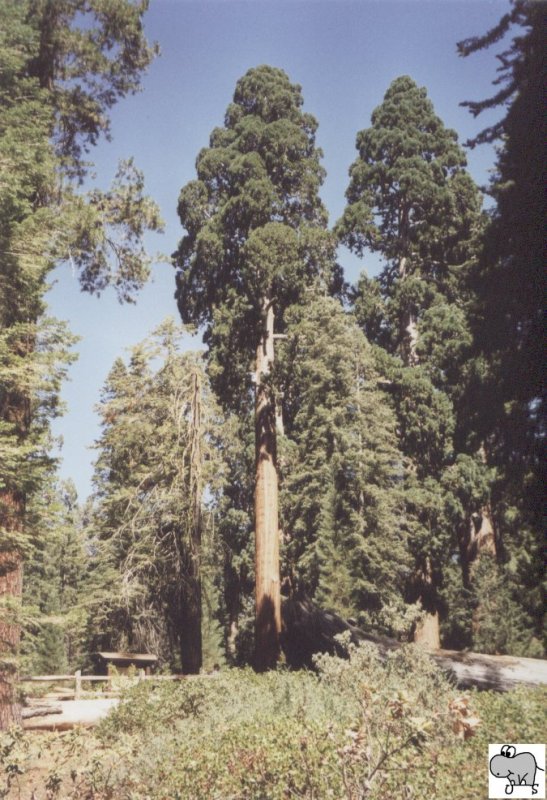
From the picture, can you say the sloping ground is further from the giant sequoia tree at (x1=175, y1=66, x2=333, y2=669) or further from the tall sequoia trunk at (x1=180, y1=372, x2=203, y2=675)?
the giant sequoia tree at (x1=175, y1=66, x2=333, y2=669)

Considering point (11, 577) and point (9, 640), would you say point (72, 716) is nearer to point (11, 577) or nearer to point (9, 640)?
point (9, 640)

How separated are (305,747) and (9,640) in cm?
534

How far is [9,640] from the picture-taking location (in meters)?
7.57

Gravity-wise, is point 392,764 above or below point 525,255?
below

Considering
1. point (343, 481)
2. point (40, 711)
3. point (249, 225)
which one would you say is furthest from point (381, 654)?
point (249, 225)

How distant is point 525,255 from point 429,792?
6038mm

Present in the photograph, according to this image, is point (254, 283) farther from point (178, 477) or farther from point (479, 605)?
point (479, 605)

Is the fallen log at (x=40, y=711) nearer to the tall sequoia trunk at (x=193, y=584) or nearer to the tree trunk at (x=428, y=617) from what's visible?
the tall sequoia trunk at (x=193, y=584)

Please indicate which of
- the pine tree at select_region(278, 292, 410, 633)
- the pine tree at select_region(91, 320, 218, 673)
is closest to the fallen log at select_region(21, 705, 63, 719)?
the pine tree at select_region(91, 320, 218, 673)

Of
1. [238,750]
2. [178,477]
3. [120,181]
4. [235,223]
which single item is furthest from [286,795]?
[235,223]

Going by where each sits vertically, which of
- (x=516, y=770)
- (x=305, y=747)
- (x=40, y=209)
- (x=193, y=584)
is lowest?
(x=516, y=770)

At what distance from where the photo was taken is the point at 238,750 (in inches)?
177

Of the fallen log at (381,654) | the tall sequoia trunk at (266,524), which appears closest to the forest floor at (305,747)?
the fallen log at (381,654)

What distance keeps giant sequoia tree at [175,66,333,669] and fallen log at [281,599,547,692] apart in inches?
71.0
